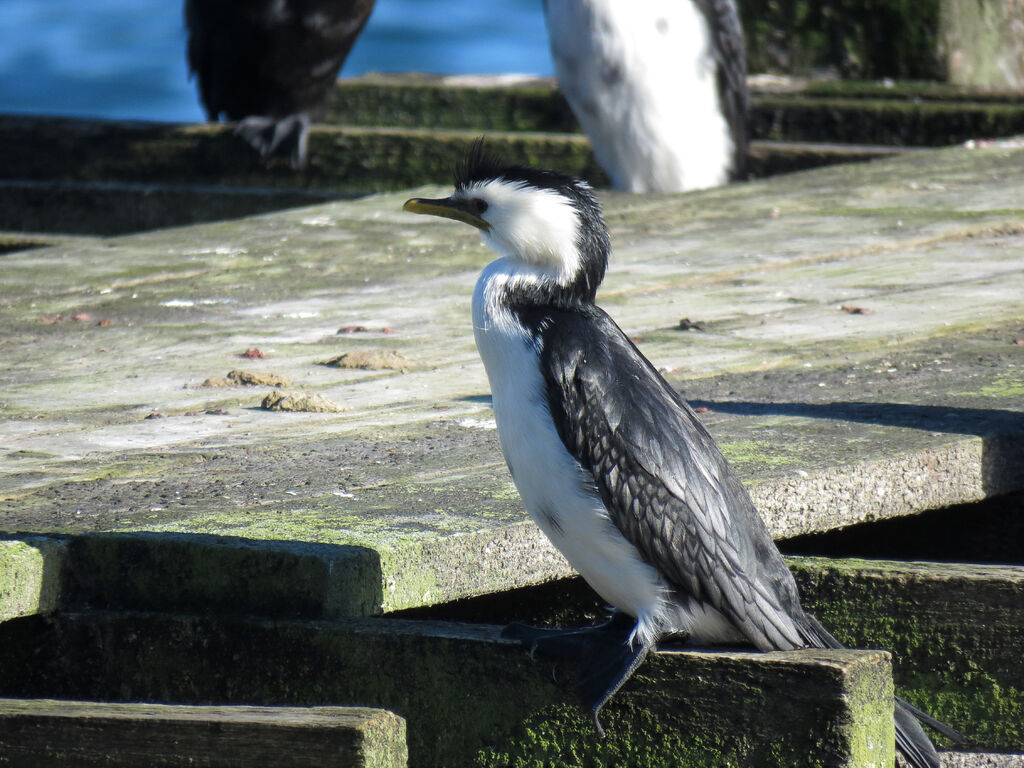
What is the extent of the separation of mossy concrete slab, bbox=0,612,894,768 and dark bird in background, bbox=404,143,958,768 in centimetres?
6

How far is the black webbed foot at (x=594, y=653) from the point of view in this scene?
228cm

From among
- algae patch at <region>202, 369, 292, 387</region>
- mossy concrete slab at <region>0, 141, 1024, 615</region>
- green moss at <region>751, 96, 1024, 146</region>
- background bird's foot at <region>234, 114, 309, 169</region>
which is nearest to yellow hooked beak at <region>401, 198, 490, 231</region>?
mossy concrete slab at <region>0, 141, 1024, 615</region>

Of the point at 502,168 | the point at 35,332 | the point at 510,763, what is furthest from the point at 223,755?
the point at 35,332

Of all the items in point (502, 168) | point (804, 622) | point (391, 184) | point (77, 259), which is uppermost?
point (502, 168)

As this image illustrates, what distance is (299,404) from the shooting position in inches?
137

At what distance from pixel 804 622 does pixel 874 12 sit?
7553mm

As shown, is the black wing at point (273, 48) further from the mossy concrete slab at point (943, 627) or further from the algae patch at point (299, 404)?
the mossy concrete slab at point (943, 627)

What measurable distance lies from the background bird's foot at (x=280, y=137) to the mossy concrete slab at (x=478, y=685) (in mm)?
5565

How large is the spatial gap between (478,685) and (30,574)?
665 millimetres

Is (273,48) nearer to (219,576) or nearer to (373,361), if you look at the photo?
(373,361)

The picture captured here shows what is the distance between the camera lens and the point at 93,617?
98.3 inches

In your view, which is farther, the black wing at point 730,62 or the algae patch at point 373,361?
the black wing at point 730,62

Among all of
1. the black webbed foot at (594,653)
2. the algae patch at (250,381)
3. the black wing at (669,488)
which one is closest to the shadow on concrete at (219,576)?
the black webbed foot at (594,653)

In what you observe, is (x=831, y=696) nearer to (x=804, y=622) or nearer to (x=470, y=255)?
(x=804, y=622)
